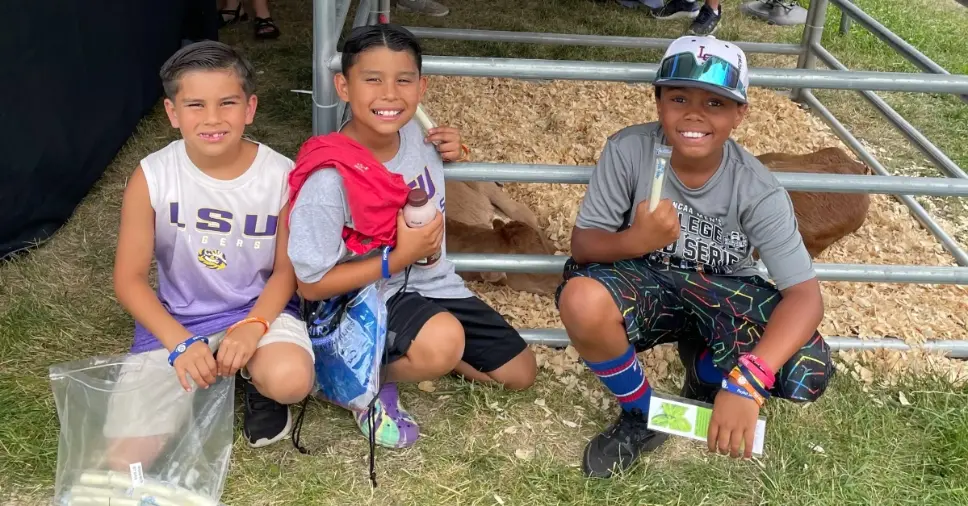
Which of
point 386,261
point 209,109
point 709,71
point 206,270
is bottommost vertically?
point 206,270

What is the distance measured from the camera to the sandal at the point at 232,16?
579 cm

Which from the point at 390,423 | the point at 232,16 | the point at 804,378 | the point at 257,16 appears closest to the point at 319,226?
the point at 390,423

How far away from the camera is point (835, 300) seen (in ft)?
10.7

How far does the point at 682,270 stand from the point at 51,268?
227 cm

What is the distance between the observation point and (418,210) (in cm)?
205

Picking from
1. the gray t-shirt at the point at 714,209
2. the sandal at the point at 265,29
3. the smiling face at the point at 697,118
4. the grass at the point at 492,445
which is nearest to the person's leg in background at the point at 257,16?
the sandal at the point at 265,29

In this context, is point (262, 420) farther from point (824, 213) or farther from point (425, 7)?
point (425, 7)

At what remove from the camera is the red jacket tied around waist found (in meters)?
2.03

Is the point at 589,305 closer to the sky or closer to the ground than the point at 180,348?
closer to the sky

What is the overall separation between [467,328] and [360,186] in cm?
62

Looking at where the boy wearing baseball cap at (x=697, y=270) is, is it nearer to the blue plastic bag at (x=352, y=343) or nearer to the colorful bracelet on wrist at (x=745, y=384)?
the colorful bracelet on wrist at (x=745, y=384)

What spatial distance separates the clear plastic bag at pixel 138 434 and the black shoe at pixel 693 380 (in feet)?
4.19

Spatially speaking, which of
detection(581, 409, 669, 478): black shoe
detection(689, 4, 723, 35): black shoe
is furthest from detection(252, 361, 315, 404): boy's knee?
detection(689, 4, 723, 35): black shoe

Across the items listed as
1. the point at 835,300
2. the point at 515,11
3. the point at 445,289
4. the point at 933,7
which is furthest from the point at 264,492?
the point at 933,7
